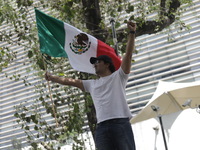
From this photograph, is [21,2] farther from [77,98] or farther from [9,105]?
[9,105]

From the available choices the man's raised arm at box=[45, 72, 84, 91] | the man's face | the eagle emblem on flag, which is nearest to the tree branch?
the eagle emblem on flag

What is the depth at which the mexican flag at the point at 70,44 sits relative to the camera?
15.3 feet

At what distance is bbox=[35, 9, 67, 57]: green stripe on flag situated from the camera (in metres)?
4.71

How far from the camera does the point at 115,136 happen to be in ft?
10.5

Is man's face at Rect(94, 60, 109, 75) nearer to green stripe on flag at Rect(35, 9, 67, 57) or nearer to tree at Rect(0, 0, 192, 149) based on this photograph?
green stripe on flag at Rect(35, 9, 67, 57)

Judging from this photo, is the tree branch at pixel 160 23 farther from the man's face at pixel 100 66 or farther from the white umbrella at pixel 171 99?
the man's face at pixel 100 66

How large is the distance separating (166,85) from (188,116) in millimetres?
1044

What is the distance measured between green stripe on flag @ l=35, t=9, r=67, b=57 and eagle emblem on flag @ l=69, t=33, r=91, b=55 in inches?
5.8

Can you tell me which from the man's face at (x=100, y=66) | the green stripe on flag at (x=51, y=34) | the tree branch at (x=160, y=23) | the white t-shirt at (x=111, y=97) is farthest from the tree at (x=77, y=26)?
the white t-shirt at (x=111, y=97)

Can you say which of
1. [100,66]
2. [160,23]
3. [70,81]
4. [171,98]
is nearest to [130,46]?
[100,66]

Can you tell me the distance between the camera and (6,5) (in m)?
6.06

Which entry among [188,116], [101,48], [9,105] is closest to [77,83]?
[101,48]

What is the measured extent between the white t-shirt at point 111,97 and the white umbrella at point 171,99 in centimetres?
439

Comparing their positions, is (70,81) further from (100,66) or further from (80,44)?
(80,44)
